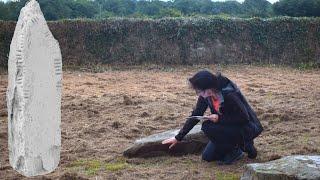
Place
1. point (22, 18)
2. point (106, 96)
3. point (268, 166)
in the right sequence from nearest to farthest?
point (22, 18) < point (268, 166) < point (106, 96)

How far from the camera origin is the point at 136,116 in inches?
321

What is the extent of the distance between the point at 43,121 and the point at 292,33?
1440 centimetres

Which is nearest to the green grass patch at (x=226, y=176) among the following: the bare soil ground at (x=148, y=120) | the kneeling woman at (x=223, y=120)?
the bare soil ground at (x=148, y=120)

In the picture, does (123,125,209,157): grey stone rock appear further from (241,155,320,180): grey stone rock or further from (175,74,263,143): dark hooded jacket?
(241,155,320,180): grey stone rock

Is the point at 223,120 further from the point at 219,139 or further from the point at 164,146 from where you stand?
the point at 164,146

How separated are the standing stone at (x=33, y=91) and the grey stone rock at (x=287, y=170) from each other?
5.41 feet

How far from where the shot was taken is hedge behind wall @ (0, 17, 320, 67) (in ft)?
53.0

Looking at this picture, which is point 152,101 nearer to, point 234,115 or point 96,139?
point 96,139

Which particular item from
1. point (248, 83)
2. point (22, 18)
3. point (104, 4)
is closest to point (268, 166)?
point (22, 18)

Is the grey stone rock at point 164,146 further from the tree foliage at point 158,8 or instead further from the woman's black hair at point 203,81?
the tree foliage at point 158,8

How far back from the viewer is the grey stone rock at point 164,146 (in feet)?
18.9

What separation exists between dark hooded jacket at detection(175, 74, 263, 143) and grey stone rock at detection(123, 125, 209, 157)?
1.48 feet

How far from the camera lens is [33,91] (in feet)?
11.8

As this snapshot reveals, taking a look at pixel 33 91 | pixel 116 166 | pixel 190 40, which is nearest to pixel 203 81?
pixel 116 166
